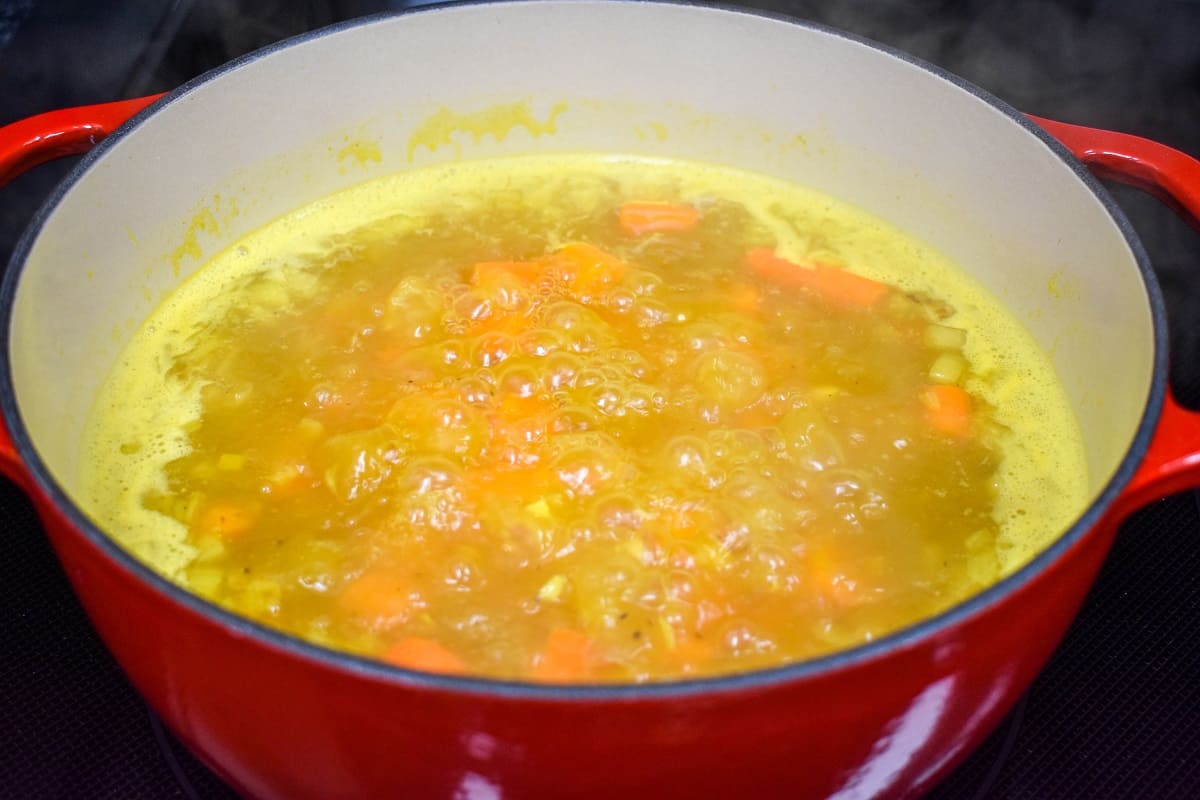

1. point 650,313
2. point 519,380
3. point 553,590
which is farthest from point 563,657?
point 650,313

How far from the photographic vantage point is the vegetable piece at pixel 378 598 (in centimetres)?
116

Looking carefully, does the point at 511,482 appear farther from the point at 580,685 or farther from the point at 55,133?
the point at 55,133

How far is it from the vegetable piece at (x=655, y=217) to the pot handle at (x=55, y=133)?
72cm

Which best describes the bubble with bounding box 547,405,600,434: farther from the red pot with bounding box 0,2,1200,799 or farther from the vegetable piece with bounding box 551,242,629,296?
the red pot with bounding box 0,2,1200,799

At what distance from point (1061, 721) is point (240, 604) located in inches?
37.4

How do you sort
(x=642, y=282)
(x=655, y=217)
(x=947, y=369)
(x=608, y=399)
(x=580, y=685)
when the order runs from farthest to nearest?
(x=655, y=217)
(x=642, y=282)
(x=947, y=369)
(x=608, y=399)
(x=580, y=685)

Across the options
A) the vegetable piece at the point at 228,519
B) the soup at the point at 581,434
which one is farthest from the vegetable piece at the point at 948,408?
the vegetable piece at the point at 228,519

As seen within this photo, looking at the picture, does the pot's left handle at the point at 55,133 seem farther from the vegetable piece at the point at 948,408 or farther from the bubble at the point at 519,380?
the vegetable piece at the point at 948,408

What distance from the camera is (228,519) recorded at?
129 centimetres

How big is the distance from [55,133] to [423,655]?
0.81 metres

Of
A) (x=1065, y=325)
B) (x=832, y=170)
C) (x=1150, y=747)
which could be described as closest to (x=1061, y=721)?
(x=1150, y=747)

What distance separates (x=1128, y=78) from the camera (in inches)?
70.1

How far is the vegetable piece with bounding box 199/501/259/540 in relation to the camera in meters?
1.28

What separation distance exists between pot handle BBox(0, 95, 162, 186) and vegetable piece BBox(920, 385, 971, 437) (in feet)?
3.66
